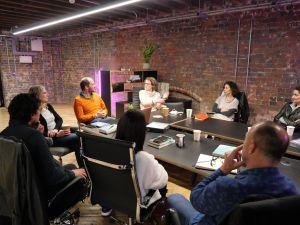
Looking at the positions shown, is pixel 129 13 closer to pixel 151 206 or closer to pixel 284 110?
pixel 284 110

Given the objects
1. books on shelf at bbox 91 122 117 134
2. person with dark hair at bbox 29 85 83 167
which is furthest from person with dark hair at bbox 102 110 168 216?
person with dark hair at bbox 29 85 83 167

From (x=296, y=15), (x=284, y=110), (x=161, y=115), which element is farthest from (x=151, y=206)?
(x=296, y=15)

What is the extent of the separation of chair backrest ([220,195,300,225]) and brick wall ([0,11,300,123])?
379 centimetres

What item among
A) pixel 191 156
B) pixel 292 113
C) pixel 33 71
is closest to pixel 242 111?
pixel 292 113

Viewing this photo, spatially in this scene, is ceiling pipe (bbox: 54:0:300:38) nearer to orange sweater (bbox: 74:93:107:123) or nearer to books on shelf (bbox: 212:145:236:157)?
orange sweater (bbox: 74:93:107:123)

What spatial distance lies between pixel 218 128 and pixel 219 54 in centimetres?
252

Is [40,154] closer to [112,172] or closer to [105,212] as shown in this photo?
[112,172]

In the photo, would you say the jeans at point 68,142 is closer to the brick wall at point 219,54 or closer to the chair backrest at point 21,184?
the chair backrest at point 21,184

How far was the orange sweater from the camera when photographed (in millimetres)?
3475

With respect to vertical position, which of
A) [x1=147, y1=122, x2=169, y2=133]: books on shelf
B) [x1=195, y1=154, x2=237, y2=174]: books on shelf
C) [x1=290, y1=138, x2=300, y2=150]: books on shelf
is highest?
[x1=147, y1=122, x2=169, y2=133]: books on shelf

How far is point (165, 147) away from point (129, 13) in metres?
4.42

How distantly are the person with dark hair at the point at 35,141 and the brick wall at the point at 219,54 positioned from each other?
3.91 metres

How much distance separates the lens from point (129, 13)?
568 cm

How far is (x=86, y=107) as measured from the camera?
358 centimetres
